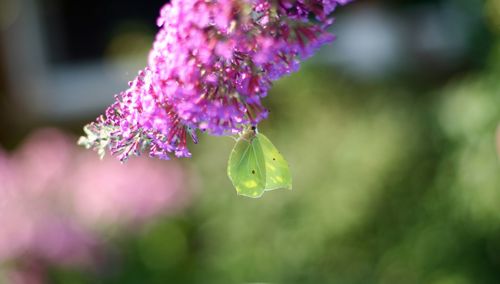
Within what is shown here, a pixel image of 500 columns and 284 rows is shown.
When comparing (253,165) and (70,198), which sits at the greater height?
(70,198)

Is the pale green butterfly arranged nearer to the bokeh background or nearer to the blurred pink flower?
the bokeh background

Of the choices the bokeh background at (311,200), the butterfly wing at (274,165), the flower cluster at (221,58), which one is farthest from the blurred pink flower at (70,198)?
the flower cluster at (221,58)

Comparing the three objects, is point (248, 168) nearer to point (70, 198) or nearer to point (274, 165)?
point (274, 165)

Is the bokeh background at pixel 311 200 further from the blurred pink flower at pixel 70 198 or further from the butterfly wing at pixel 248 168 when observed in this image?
the butterfly wing at pixel 248 168

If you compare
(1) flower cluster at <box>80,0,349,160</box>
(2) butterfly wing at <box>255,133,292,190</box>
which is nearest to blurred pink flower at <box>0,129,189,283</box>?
(2) butterfly wing at <box>255,133,292,190</box>

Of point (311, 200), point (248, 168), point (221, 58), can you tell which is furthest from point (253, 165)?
point (311, 200)

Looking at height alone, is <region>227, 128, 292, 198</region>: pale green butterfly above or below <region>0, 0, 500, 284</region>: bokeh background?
below
